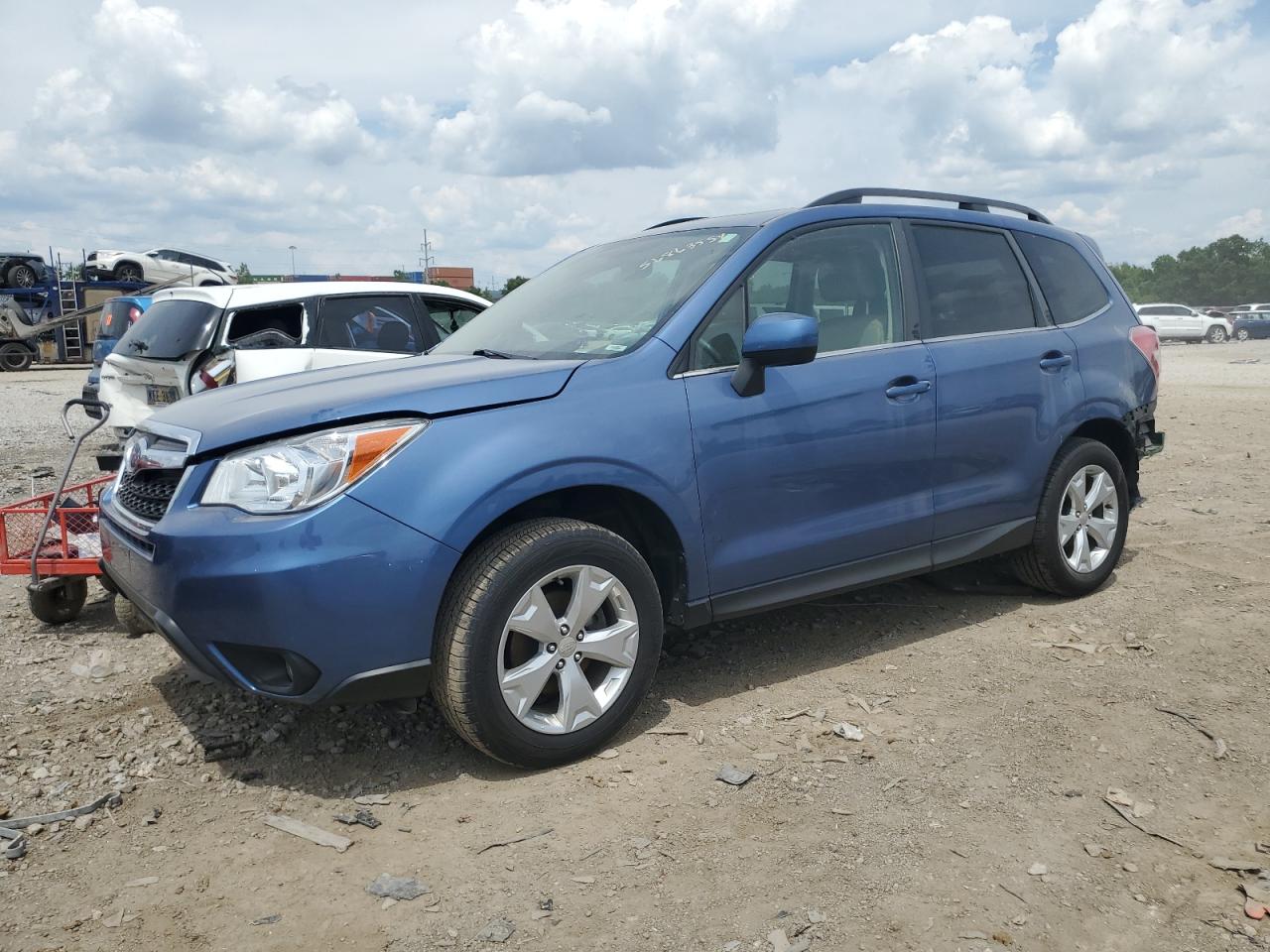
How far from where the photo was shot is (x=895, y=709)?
3910mm

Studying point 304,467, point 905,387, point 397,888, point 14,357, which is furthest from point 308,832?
point 14,357

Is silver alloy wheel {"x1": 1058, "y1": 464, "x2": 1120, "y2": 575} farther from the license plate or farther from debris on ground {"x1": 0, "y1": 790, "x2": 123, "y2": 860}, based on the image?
the license plate

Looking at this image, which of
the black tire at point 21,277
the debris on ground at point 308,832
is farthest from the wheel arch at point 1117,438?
the black tire at point 21,277

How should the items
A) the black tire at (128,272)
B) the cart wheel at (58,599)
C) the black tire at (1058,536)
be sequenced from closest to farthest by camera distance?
1. the cart wheel at (58,599)
2. the black tire at (1058,536)
3. the black tire at (128,272)

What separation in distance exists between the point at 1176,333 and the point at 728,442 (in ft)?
141

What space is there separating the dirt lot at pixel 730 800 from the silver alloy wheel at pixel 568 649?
22cm

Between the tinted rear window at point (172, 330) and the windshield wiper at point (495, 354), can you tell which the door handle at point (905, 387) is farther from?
the tinted rear window at point (172, 330)

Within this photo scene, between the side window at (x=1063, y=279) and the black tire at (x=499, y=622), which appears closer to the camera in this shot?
the black tire at (x=499, y=622)

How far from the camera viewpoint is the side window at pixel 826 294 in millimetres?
3891

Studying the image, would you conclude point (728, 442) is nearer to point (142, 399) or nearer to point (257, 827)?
point (257, 827)

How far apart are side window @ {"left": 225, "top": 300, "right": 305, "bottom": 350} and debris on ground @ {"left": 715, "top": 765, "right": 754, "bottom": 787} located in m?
5.56

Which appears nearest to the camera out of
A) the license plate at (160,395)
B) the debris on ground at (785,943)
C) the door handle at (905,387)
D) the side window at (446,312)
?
the debris on ground at (785,943)

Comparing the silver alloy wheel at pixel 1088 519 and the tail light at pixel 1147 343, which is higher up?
the tail light at pixel 1147 343

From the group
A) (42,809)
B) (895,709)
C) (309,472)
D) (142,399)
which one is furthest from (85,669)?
(142,399)
